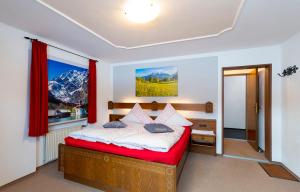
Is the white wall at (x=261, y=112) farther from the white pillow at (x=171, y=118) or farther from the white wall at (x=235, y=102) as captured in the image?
the white wall at (x=235, y=102)

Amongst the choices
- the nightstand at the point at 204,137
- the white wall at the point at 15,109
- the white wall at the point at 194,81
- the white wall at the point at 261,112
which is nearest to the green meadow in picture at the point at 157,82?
the white wall at the point at 194,81

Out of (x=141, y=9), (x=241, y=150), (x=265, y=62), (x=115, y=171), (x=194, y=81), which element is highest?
(x=141, y=9)

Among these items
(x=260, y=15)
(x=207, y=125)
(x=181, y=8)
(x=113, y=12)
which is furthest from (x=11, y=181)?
(x=260, y=15)

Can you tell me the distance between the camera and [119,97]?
15.7 ft

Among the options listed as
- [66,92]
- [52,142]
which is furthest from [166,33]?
[52,142]

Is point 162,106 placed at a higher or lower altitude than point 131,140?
higher

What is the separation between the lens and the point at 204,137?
338 cm

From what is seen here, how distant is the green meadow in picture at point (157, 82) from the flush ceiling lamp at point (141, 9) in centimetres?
226

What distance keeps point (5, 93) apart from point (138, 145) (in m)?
2.26

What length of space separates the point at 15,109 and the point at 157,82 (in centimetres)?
313

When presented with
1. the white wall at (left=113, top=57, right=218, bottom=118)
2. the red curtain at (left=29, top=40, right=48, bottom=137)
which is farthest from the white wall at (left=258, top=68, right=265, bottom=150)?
the red curtain at (left=29, top=40, right=48, bottom=137)

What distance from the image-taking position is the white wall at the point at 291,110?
2.56m

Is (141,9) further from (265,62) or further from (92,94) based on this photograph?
(265,62)

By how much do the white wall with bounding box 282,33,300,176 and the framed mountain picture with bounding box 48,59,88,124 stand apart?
4.46 m
